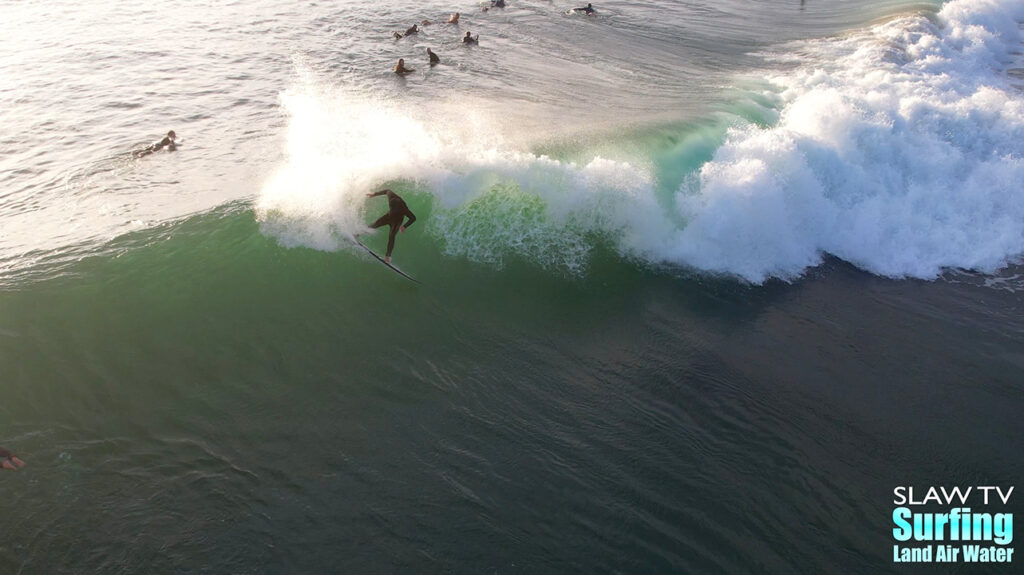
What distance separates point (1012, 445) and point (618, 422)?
4.79 meters

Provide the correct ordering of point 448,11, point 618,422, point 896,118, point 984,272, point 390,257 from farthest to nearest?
1. point 448,11
2. point 896,118
3. point 984,272
4. point 390,257
5. point 618,422

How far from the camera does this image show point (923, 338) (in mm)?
9008

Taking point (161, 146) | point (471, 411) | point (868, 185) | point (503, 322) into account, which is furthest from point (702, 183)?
point (161, 146)

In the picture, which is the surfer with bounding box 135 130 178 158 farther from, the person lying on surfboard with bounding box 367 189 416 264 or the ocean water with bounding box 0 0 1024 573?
the person lying on surfboard with bounding box 367 189 416 264

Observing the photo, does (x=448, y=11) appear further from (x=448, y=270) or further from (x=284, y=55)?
(x=448, y=270)

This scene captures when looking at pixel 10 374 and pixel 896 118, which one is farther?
pixel 896 118

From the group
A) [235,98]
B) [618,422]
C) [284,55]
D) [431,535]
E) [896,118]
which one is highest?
[284,55]

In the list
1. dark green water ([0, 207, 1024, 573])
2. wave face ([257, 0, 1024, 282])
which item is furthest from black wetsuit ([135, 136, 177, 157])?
dark green water ([0, 207, 1024, 573])

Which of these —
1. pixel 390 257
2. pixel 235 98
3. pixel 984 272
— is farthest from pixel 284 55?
pixel 984 272

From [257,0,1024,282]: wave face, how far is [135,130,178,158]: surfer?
2.52 meters

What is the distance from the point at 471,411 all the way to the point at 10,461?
4956 millimetres

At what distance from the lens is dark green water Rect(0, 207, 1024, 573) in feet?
19.4

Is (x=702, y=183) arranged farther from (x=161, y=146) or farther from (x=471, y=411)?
(x=161, y=146)

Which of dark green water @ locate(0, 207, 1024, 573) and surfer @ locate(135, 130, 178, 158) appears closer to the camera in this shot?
dark green water @ locate(0, 207, 1024, 573)
